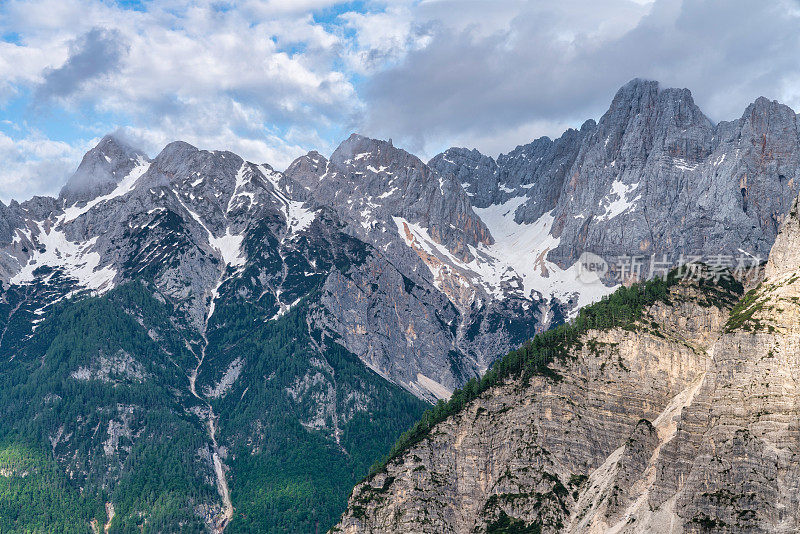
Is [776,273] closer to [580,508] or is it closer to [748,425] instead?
[748,425]

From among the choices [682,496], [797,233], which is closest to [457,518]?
[682,496]

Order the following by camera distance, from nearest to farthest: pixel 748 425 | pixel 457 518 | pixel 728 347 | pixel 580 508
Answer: pixel 748 425, pixel 728 347, pixel 580 508, pixel 457 518

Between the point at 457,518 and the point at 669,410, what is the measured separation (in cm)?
4502

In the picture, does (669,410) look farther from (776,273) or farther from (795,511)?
(795,511)

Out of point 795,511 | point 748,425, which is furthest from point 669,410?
point 795,511

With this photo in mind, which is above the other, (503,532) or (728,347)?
(728,347)

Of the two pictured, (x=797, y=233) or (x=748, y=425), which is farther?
(x=797, y=233)

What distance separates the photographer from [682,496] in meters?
156

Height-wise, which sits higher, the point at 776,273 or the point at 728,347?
the point at 776,273

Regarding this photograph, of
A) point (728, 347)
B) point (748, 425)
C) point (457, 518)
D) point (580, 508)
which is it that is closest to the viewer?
point (748, 425)

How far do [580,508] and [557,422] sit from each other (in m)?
21.1

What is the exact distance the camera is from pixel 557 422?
7849 inches

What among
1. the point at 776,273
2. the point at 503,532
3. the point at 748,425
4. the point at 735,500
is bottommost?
the point at 503,532

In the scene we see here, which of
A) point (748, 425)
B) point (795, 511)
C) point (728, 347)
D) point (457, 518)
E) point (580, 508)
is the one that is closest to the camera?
point (795, 511)
